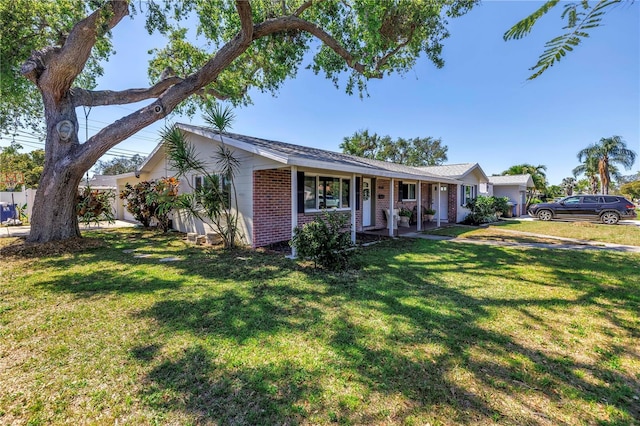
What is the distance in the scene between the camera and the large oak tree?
26.2 ft

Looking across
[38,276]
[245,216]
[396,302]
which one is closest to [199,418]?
[396,302]

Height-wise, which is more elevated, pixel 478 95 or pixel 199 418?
pixel 478 95

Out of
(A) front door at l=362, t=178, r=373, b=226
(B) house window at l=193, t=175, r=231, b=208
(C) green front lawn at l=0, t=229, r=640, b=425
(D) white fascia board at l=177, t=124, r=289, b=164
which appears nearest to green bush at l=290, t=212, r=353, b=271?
(C) green front lawn at l=0, t=229, r=640, b=425

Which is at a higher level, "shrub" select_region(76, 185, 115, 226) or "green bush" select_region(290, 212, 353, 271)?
"shrub" select_region(76, 185, 115, 226)

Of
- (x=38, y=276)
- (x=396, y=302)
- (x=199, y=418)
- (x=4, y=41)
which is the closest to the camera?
(x=199, y=418)

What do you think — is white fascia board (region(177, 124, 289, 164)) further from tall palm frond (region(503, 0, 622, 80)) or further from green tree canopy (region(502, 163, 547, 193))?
green tree canopy (region(502, 163, 547, 193))

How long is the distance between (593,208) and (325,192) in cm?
1602

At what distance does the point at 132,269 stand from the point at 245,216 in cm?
323

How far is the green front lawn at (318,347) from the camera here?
7.26ft

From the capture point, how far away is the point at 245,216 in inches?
338

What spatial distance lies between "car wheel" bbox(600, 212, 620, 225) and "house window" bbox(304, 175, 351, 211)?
1522 cm

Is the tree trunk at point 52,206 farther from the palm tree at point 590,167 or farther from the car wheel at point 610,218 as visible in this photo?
the palm tree at point 590,167

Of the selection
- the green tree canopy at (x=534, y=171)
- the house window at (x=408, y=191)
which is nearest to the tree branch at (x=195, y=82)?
the house window at (x=408, y=191)

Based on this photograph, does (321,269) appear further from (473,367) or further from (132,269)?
(132,269)
